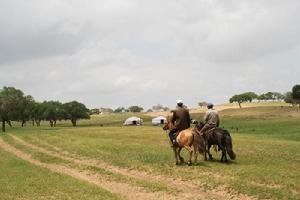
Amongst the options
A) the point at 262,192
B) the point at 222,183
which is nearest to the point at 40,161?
the point at 222,183

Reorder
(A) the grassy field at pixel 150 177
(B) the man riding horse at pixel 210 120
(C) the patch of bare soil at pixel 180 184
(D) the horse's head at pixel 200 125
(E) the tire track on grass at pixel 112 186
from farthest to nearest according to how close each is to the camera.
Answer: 1. (D) the horse's head at pixel 200 125
2. (B) the man riding horse at pixel 210 120
3. (A) the grassy field at pixel 150 177
4. (E) the tire track on grass at pixel 112 186
5. (C) the patch of bare soil at pixel 180 184

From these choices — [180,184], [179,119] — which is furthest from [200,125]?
[180,184]

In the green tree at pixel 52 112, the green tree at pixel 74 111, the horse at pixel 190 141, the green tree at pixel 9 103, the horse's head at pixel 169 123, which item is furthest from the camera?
the green tree at pixel 74 111

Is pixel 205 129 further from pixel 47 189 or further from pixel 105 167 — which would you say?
pixel 47 189

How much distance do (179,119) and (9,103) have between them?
293ft

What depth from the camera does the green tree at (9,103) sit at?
343 ft

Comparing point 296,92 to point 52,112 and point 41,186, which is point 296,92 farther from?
point 41,186

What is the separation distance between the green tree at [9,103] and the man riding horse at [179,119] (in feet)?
282

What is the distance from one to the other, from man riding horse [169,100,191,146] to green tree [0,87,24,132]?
86088mm

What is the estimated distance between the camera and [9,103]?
349 ft

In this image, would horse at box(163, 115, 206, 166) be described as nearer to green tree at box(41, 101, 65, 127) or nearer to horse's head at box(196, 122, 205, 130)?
horse's head at box(196, 122, 205, 130)

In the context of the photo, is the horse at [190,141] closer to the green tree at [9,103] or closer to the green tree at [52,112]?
the green tree at [9,103]

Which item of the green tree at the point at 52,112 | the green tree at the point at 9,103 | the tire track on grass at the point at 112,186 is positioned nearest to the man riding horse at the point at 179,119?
the tire track on grass at the point at 112,186

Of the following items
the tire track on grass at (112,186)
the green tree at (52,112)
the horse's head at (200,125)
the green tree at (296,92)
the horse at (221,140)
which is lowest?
the tire track on grass at (112,186)
